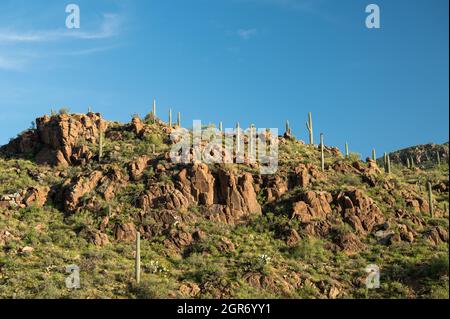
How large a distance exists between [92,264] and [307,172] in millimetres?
17155

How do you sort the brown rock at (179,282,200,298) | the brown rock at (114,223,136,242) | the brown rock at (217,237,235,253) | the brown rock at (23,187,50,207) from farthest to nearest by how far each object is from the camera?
the brown rock at (23,187,50,207), the brown rock at (114,223,136,242), the brown rock at (217,237,235,253), the brown rock at (179,282,200,298)

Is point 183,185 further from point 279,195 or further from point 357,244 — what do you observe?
point 357,244

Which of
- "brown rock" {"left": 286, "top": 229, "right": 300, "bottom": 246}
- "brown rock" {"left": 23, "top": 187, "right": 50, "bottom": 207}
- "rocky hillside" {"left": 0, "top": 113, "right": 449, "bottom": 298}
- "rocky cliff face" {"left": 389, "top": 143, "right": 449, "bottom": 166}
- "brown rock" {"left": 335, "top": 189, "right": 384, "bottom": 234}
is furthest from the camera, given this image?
"rocky cliff face" {"left": 389, "top": 143, "right": 449, "bottom": 166}

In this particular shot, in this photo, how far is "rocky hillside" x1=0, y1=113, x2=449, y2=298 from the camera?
28.4 meters

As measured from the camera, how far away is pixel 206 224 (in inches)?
1383

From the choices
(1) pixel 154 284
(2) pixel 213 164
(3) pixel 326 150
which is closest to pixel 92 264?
(1) pixel 154 284

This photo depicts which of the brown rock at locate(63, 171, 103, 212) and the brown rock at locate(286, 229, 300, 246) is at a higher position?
the brown rock at locate(63, 171, 103, 212)

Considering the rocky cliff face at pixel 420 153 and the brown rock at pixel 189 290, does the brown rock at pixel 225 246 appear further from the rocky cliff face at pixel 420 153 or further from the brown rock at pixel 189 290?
the rocky cliff face at pixel 420 153

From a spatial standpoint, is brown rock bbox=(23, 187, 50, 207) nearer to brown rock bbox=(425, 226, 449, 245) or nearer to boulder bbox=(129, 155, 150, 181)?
boulder bbox=(129, 155, 150, 181)

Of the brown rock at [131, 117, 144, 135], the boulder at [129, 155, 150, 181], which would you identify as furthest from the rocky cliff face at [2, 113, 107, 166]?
the boulder at [129, 155, 150, 181]

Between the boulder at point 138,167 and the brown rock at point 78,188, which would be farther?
the boulder at point 138,167

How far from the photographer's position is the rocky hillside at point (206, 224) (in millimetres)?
28438

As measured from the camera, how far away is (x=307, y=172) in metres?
39.8

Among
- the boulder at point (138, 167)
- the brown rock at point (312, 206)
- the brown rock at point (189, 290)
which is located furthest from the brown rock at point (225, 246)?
the boulder at point (138, 167)
